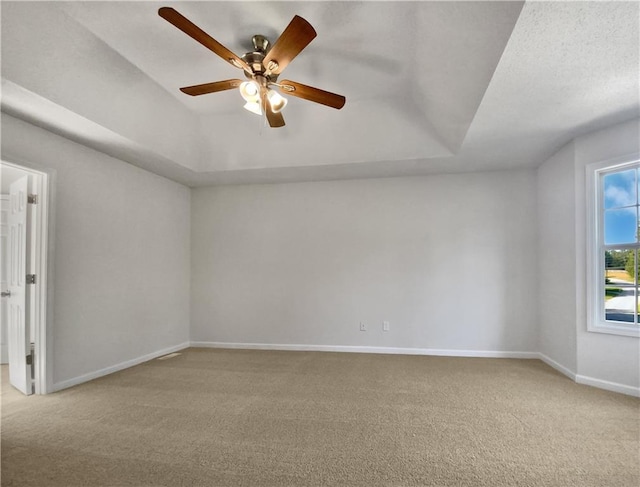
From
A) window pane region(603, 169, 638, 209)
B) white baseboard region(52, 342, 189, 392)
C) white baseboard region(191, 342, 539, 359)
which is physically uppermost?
window pane region(603, 169, 638, 209)

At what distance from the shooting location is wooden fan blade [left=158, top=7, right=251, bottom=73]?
1.80 metres

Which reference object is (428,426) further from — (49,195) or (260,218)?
(49,195)

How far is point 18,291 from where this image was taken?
3152mm

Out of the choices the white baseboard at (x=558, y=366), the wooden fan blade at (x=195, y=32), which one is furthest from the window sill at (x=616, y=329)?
the wooden fan blade at (x=195, y=32)

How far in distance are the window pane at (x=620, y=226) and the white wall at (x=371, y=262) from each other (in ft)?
3.39

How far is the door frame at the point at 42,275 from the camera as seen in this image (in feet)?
10.0

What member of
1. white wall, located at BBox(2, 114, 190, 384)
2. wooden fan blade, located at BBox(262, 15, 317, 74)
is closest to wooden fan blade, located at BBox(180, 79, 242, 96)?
wooden fan blade, located at BBox(262, 15, 317, 74)

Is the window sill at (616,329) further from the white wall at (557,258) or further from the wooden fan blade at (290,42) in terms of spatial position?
the wooden fan blade at (290,42)

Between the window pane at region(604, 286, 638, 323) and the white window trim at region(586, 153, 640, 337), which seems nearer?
the window pane at region(604, 286, 638, 323)

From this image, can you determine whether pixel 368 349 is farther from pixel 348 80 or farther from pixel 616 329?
pixel 348 80

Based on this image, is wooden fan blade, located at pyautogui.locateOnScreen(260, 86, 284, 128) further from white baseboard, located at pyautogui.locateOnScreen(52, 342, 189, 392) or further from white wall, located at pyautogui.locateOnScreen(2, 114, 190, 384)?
white baseboard, located at pyautogui.locateOnScreen(52, 342, 189, 392)

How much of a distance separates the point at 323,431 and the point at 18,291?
3.16m

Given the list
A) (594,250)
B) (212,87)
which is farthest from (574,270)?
(212,87)

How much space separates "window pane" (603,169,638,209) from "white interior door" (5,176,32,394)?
18.7 feet
